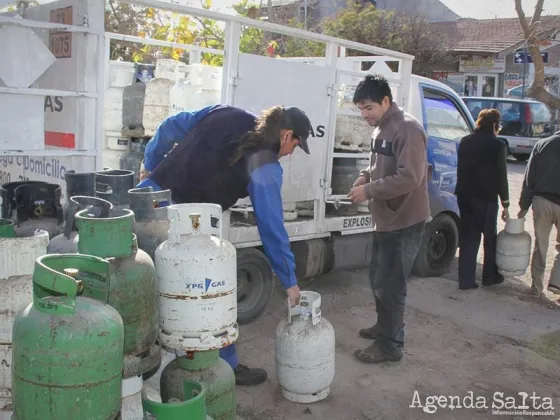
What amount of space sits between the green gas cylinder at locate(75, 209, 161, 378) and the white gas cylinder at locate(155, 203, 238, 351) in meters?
0.10

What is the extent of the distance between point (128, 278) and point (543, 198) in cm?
494

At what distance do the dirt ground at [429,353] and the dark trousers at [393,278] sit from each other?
0.22 metres

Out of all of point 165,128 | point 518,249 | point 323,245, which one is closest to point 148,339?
point 165,128

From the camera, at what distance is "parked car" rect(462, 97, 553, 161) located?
64.2ft

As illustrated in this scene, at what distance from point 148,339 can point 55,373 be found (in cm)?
67

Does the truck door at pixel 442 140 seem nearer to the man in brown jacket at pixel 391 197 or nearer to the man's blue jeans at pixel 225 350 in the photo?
the man in brown jacket at pixel 391 197

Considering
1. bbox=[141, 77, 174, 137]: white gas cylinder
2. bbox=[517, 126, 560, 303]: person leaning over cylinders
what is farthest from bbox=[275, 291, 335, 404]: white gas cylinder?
bbox=[517, 126, 560, 303]: person leaning over cylinders

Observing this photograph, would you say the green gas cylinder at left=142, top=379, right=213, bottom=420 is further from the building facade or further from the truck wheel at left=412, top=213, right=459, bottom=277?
the building facade

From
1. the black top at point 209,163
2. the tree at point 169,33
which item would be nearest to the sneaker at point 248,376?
the black top at point 209,163

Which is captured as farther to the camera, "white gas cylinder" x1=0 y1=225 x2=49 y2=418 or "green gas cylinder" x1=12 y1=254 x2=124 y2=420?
"white gas cylinder" x1=0 y1=225 x2=49 y2=418

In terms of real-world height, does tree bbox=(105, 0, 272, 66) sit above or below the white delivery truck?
above

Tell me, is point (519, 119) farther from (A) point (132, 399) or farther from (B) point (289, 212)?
(A) point (132, 399)

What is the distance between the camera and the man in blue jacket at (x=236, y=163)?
331 cm

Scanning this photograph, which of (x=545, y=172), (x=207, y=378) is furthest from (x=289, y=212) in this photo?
(x=545, y=172)
